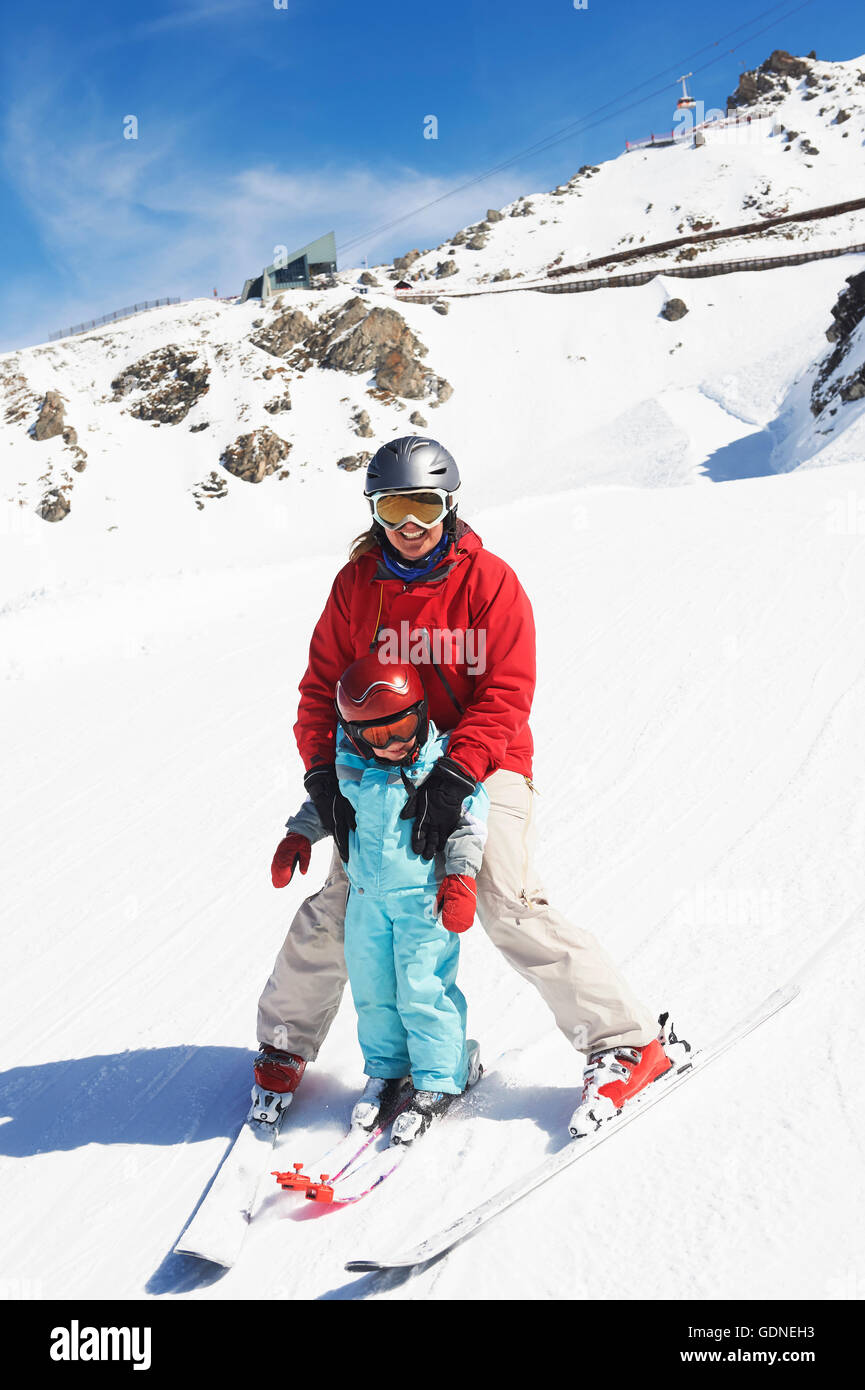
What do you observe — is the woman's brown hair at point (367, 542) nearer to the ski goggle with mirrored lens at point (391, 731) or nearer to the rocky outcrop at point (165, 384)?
the ski goggle with mirrored lens at point (391, 731)

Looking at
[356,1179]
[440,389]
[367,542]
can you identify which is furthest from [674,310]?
[356,1179]

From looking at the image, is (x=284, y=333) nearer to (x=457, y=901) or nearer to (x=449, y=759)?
(x=449, y=759)

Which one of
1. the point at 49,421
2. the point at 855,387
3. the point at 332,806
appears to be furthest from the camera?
the point at 49,421

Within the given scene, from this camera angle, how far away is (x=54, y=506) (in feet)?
125

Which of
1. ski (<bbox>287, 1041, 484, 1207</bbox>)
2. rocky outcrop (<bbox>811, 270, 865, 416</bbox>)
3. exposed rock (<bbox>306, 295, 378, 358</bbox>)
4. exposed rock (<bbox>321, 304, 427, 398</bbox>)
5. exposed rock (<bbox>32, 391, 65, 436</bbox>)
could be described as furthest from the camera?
exposed rock (<bbox>306, 295, 378, 358</bbox>)

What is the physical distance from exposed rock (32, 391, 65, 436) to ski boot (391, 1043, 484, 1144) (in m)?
44.7

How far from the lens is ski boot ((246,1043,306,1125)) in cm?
322

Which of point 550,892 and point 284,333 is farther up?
point 284,333

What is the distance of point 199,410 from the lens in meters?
44.5

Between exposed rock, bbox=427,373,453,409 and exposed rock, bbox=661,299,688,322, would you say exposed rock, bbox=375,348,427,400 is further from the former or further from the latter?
exposed rock, bbox=661,299,688,322

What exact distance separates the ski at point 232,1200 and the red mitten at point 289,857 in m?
0.87

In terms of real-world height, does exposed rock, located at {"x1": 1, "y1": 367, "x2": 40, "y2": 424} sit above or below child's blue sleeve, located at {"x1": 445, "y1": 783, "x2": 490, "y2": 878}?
above

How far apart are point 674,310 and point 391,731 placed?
4911 centimetres

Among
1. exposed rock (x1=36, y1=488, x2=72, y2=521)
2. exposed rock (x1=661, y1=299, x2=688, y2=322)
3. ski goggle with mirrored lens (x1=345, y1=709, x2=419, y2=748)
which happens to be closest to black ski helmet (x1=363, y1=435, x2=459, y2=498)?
ski goggle with mirrored lens (x1=345, y1=709, x2=419, y2=748)
